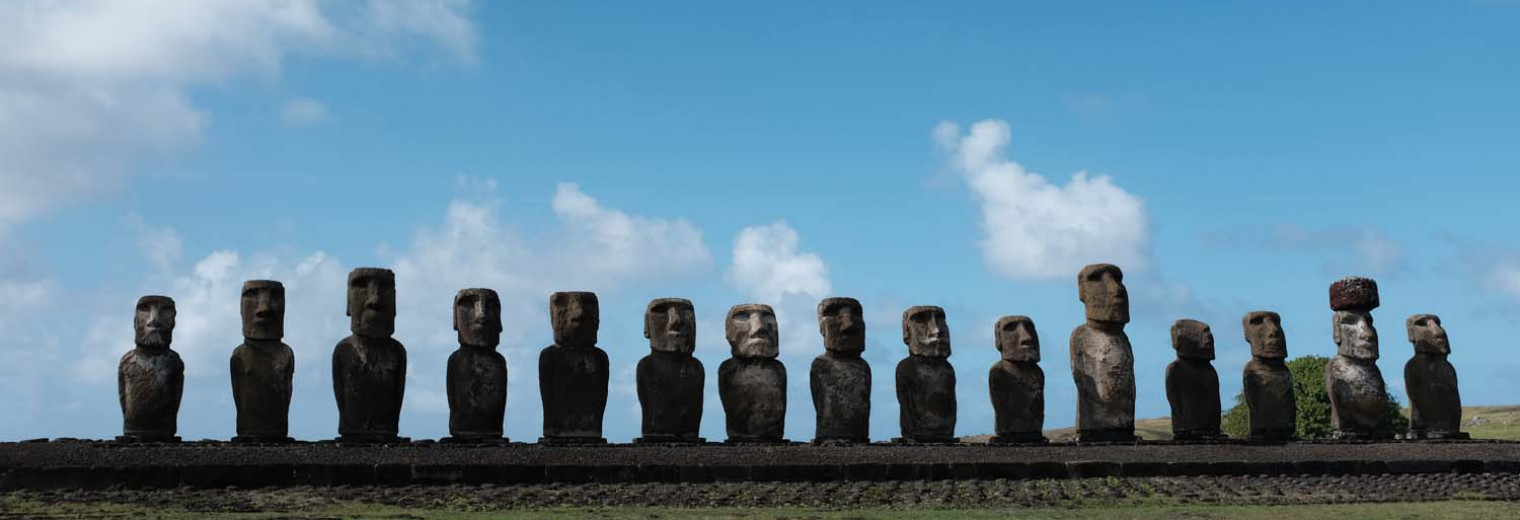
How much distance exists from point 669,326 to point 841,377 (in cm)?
200

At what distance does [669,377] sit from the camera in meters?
17.8

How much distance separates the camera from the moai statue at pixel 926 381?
18.6m

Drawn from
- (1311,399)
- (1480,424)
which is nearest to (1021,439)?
(1311,399)

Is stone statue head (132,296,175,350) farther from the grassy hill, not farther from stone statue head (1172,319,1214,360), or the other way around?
the grassy hill

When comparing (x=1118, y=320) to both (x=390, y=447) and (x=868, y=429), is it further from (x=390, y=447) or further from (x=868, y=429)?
(x=390, y=447)

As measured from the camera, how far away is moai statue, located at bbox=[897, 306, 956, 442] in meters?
18.6

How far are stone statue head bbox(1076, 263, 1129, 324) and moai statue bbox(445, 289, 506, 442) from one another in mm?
6850

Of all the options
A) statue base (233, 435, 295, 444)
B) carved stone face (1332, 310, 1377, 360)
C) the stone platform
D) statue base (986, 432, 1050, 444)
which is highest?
carved stone face (1332, 310, 1377, 360)

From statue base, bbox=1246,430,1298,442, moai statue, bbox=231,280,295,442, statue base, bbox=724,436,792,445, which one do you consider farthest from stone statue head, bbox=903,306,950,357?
moai statue, bbox=231,280,295,442

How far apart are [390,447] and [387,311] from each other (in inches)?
71.5

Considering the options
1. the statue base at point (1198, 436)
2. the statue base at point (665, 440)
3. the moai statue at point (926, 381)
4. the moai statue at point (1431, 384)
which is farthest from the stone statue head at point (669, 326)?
the moai statue at point (1431, 384)

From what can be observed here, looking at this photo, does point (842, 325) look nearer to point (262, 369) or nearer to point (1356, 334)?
point (262, 369)

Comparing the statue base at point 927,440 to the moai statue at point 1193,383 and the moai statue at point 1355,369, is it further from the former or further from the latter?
the moai statue at point 1355,369

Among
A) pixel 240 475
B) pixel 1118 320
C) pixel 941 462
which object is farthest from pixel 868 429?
pixel 240 475
